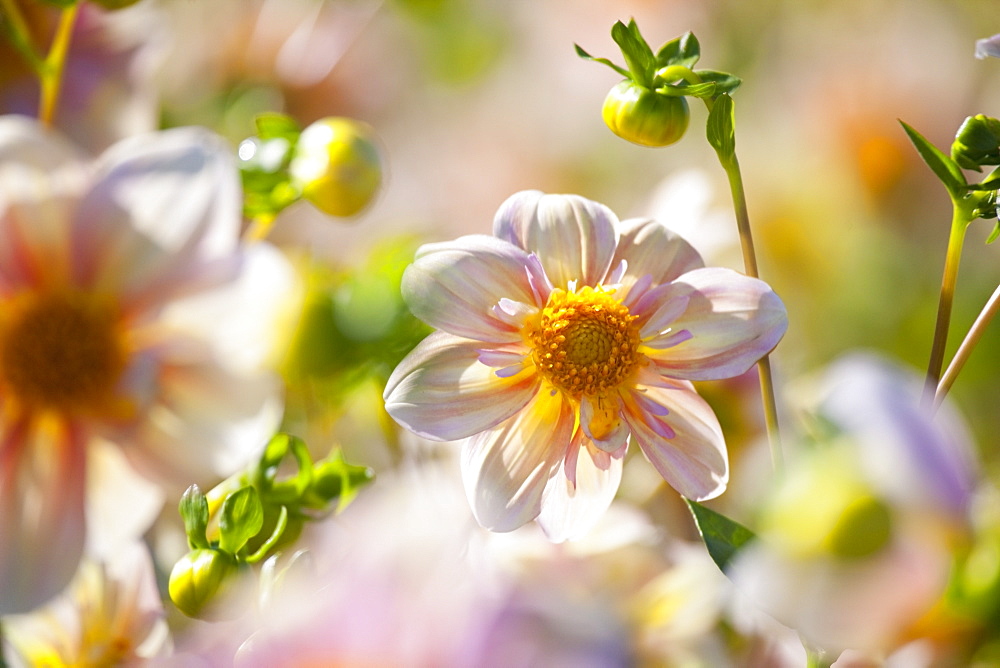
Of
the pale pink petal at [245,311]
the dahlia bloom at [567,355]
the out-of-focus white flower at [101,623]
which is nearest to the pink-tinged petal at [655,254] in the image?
the dahlia bloom at [567,355]

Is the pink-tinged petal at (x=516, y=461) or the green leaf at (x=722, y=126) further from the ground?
the green leaf at (x=722, y=126)

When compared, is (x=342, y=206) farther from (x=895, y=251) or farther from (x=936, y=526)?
(x=895, y=251)

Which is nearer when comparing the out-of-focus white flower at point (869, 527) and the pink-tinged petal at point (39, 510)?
the out-of-focus white flower at point (869, 527)

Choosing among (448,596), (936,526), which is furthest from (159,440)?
(936,526)

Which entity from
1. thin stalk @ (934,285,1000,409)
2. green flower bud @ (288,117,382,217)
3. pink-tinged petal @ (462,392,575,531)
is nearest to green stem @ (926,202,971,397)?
thin stalk @ (934,285,1000,409)

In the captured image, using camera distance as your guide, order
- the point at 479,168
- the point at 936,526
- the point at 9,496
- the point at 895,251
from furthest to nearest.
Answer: the point at 479,168, the point at 895,251, the point at 9,496, the point at 936,526

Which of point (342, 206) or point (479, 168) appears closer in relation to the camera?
point (342, 206)

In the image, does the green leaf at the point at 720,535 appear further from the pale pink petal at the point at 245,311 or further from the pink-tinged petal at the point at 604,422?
the pale pink petal at the point at 245,311

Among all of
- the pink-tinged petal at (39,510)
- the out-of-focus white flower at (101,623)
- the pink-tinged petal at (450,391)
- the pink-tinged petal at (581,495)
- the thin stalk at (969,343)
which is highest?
the thin stalk at (969,343)
